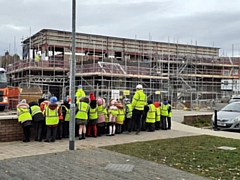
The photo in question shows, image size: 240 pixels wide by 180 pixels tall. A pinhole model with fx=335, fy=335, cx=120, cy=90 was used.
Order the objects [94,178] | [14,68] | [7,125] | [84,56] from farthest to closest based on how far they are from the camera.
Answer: [84,56], [14,68], [7,125], [94,178]

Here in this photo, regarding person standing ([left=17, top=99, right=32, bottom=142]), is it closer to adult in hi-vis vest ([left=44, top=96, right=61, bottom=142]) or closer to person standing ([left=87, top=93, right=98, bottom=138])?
adult in hi-vis vest ([left=44, top=96, right=61, bottom=142])

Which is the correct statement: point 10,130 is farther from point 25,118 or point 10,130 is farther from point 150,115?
point 150,115

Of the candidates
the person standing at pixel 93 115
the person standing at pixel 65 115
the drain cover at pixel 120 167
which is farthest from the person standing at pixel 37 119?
the drain cover at pixel 120 167

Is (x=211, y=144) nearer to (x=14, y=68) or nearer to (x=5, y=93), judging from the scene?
(x=5, y=93)

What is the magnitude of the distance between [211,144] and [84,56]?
34424mm

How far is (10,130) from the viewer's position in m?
10.9

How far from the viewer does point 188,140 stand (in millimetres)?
11844

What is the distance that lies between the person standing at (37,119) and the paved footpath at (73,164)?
0.71m

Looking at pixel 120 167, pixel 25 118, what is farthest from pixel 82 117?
pixel 120 167

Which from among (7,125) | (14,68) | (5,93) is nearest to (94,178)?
(7,125)

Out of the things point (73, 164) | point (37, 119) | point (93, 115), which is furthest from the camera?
point (93, 115)

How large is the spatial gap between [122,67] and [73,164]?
29.9 meters

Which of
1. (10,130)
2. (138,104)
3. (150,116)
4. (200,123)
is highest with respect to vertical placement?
(138,104)

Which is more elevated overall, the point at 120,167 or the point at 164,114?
the point at 164,114
